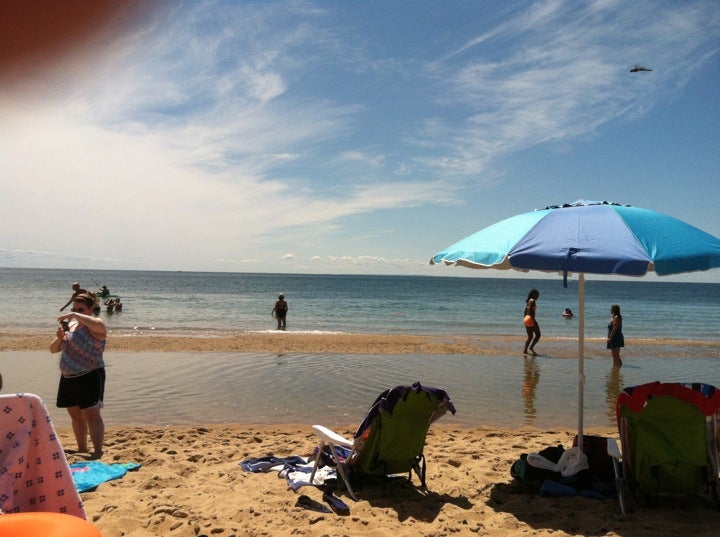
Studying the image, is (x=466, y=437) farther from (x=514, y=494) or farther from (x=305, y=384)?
(x=305, y=384)

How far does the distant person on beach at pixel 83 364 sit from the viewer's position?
548 cm

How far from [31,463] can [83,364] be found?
327 cm

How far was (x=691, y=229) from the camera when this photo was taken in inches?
167

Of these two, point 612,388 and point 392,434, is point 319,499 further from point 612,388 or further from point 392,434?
point 612,388

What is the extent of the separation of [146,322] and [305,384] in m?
18.0

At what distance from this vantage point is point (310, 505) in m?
4.34

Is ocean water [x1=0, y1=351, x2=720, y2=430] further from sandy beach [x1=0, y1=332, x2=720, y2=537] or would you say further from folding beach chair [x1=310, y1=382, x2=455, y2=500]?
folding beach chair [x1=310, y1=382, x2=455, y2=500]

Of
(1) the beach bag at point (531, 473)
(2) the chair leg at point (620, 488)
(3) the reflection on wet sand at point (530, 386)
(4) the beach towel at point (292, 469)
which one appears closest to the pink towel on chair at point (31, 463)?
(4) the beach towel at point (292, 469)

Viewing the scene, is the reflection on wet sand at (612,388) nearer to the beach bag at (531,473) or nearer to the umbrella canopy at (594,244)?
→ the beach bag at (531,473)

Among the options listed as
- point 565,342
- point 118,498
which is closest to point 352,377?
point 118,498

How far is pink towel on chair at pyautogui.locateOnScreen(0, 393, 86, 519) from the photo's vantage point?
8.08 ft

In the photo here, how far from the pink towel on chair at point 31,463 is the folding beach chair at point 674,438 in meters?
3.79

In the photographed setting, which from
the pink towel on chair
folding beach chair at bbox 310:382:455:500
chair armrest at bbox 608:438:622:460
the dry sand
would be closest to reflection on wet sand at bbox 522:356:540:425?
the dry sand

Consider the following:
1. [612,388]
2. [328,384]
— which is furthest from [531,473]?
[612,388]
